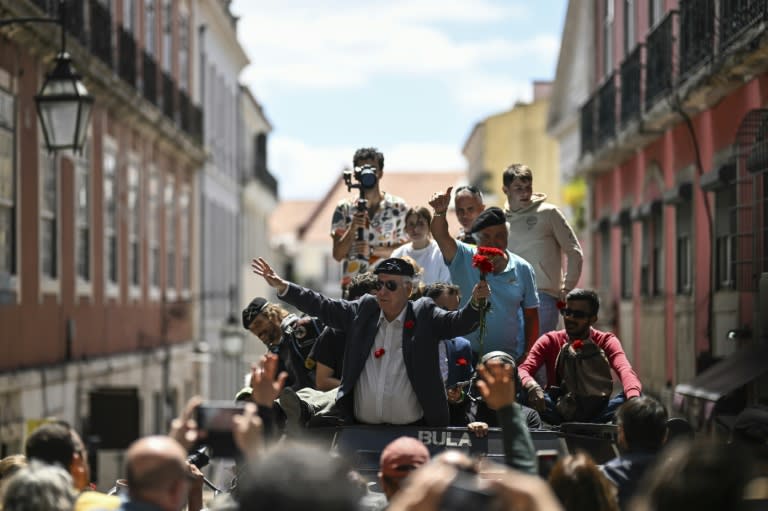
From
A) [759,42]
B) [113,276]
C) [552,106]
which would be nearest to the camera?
[759,42]

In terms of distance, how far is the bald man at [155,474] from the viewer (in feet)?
19.2

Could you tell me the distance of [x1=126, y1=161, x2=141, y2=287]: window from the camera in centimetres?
2934

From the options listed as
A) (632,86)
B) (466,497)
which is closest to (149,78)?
(632,86)

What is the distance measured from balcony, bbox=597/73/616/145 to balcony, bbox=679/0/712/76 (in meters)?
6.69

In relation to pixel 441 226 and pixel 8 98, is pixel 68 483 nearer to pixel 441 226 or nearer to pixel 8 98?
pixel 441 226

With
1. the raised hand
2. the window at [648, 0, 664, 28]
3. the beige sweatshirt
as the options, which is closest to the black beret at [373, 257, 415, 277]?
the raised hand

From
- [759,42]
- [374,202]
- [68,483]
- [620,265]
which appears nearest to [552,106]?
[620,265]

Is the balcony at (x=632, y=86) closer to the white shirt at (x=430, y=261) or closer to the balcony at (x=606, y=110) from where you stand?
the balcony at (x=606, y=110)

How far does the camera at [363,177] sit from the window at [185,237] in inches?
962

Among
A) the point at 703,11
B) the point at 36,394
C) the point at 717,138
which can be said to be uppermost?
the point at 703,11

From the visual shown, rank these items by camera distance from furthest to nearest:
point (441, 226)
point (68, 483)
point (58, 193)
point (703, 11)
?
point (58, 193) < point (703, 11) < point (441, 226) < point (68, 483)

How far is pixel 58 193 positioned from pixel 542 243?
12588 millimetres

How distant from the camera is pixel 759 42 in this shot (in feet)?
51.2

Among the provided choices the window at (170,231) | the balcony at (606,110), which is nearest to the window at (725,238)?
the balcony at (606,110)
